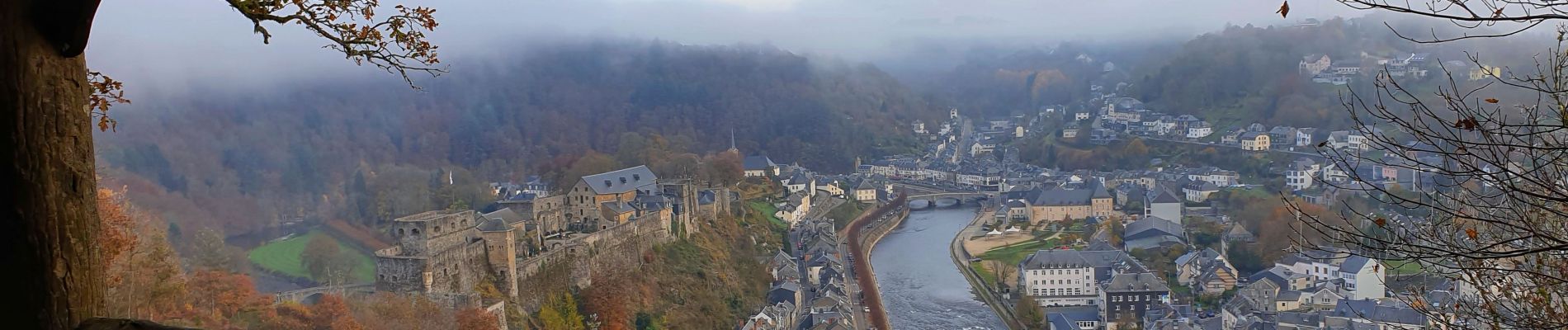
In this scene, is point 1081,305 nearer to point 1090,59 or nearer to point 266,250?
point 266,250

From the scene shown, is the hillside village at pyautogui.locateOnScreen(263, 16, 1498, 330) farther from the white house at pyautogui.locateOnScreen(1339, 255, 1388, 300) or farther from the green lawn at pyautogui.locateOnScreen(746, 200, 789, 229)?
the green lawn at pyautogui.locateOnScreen(746, 200, 789, 229)

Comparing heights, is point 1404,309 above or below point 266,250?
below

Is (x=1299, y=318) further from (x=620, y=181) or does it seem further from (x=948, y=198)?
(x=948, y=198)

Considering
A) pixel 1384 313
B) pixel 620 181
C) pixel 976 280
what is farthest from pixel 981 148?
pixel 1384 313

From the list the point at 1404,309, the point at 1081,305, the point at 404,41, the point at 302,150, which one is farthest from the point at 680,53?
the point at 404,41

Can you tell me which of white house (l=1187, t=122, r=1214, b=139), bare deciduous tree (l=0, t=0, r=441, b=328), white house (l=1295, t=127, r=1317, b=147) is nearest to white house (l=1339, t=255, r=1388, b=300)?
white house (l=1295, t=127, r=1317, b=147)
